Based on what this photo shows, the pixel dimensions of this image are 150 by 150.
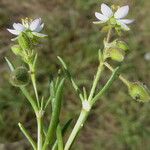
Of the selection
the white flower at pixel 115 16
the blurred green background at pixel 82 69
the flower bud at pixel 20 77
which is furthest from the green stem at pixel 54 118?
the blurred green background at pixel 82 69

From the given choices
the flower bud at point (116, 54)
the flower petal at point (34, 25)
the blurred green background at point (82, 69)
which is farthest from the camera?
the blurred green background at point (82, 69)

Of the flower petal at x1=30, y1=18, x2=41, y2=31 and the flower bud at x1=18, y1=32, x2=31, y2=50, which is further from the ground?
the flower bud at x1=18, y1=32, x2=31, y2=50

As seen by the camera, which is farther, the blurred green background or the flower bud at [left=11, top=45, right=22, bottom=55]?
the blurred green background

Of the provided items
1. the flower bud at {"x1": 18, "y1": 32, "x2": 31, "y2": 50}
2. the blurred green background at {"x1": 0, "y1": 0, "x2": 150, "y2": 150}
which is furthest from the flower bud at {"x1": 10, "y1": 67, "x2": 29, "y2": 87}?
the blurred green background at {"x1": 0, "y1": 0, "x2": 150, "y2": 150}

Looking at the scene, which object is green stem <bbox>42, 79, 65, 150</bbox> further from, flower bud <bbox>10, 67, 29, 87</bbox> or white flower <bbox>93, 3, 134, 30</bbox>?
white flower <bbox>93, 3, 134, 30</bbox>

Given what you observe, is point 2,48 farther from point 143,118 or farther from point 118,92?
point 143,118

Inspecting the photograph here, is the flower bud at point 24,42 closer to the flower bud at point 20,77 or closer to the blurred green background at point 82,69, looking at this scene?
the flower bud at point 20,77

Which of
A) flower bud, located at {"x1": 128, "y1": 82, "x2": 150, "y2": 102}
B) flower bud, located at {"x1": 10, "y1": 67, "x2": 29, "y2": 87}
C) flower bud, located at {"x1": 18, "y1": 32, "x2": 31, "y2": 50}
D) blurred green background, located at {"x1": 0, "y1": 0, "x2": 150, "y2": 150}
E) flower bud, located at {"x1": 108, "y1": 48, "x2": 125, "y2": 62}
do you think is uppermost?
flower bud, located at {"x1": 18, "y1": 32, "x2": 31, "y2": 50}

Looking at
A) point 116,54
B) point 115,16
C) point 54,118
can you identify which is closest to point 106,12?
point 115,16

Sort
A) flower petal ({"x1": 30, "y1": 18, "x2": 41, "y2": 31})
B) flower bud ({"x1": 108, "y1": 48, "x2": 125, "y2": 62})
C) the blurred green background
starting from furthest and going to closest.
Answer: the blurred green background → flower petal ({"x1": 30, "y1": 18, "x2": 41, "y2": 31}) → flower bud ({"x1": 108, "y1": 48, "x2": 125, "y2": 62})
